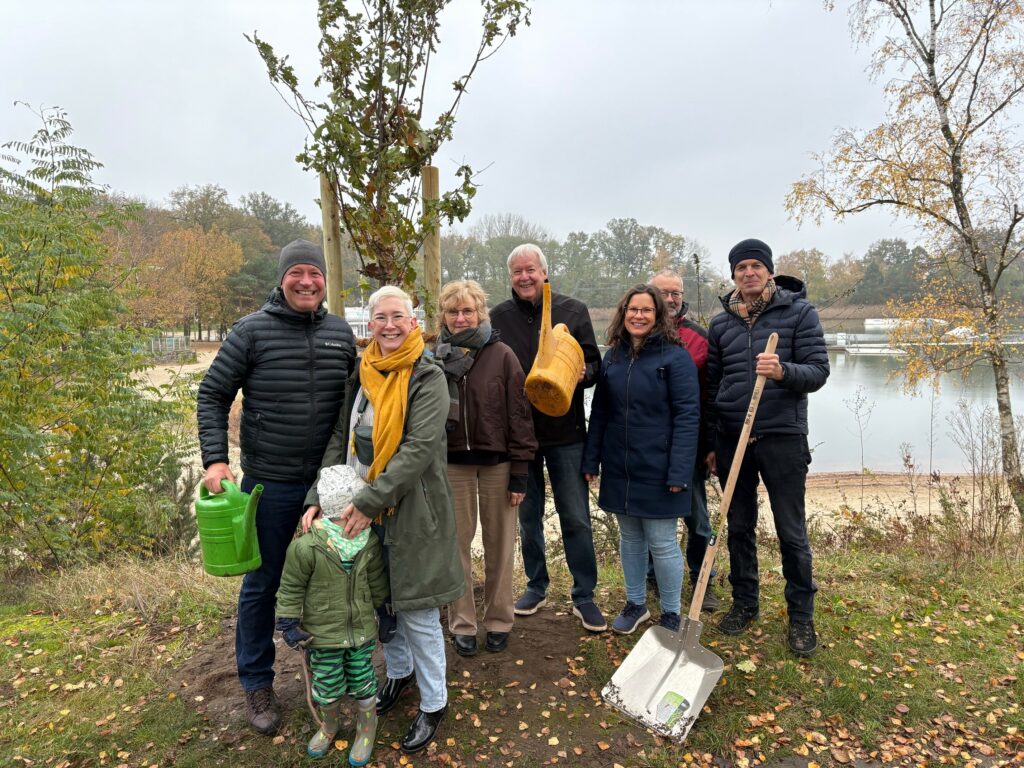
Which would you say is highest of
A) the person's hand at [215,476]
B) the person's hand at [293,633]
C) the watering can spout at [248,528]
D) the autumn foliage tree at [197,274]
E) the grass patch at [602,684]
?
the autumn foliage tree at [197,274]

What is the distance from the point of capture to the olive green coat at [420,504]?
2.47m

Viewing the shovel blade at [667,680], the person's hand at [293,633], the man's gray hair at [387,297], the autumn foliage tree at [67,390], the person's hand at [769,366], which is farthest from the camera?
the autumn foliage tree at [67,390]

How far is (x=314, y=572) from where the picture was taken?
2.45 m

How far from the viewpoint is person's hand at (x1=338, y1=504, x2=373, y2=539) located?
247 cm

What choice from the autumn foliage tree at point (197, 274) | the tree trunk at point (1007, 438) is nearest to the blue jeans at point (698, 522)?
the tree trunk at point (1007, 438)

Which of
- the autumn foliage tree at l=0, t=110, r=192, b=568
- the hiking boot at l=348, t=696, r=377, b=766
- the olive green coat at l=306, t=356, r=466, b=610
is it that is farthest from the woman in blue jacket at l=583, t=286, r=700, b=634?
the autumn foliage tree at l=0, t=110, r=192, b=568

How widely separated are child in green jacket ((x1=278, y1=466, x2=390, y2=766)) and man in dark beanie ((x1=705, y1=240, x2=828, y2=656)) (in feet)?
7.15

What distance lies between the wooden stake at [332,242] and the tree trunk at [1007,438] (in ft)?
22.2

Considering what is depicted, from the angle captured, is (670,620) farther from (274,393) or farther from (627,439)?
(274,393)

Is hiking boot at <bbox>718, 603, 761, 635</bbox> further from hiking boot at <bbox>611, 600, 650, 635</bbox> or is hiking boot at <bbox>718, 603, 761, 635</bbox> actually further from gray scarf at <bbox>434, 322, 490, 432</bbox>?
gray scarf at <bbox>434, 322, 490, 432</bbox>

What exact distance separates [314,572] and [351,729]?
0.93 metres

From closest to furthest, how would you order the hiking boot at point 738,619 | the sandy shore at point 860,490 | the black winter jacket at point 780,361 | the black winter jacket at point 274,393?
1. the black winter jacket at point 274,393
2. the black winter jacket at point 780,361
3. the hiking boot at point 738,619
4. the sandy shore at point 860,490

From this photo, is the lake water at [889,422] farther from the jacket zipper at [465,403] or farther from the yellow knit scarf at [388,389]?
the yellow knit scarf at [388,389]

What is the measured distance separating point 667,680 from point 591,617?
0.80 meters
